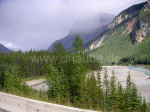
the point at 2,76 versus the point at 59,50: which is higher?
the point at 59,50

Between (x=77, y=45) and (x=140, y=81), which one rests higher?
(x=77, y=45)

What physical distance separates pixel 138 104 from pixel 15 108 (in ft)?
18.6

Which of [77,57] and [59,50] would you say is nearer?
[77,57]

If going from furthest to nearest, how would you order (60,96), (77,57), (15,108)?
(77,57), (60,96), (15,108)

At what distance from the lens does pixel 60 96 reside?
11.3 m

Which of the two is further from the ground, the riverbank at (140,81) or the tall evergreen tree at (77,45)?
the tall evergreen tree at (77,45)

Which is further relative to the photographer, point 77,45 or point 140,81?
point 140,81

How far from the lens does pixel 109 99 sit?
30.2 ft

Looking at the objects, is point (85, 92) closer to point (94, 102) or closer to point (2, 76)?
point (94, 102)

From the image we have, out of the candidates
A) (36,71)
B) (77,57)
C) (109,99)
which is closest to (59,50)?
(77,57)

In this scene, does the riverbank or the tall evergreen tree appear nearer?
the tall evergreen tree

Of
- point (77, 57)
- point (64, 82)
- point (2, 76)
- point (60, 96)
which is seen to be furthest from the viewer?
point (2, 76)

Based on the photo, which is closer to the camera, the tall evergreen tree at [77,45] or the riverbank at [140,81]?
the tall evergreen tree at [77,45]

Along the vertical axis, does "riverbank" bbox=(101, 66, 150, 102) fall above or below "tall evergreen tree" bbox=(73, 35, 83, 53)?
below
